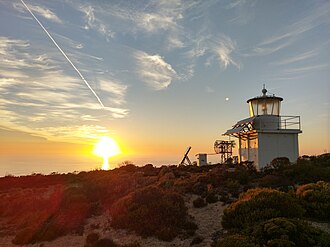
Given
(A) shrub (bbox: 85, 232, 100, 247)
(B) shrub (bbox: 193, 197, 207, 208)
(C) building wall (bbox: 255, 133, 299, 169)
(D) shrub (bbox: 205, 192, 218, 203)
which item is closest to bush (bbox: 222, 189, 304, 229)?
(B) shrub (bbox: 193, 197, 207, 208)

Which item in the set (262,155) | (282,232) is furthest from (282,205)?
(262,155)

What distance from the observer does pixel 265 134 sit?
74.2 feet

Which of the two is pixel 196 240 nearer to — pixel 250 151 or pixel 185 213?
pixel 185 213

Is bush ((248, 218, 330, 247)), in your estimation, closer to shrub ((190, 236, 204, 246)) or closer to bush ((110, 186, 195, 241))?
shrub ((190, 236, 204, 246))

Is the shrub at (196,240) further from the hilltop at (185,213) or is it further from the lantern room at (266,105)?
the lantern room at (266,105)

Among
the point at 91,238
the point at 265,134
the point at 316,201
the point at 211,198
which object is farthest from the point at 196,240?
the point at 265,134

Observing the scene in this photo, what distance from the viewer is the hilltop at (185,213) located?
942cm

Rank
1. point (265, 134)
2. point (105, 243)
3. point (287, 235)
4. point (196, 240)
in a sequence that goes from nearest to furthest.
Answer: point (287, 235), point (196, 240), point (105, 243), point (265, 134)

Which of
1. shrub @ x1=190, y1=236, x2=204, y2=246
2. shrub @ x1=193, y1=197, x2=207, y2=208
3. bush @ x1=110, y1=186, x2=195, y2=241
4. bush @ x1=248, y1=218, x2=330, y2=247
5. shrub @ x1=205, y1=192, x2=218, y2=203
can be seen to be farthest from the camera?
shrub @ x1=205, y1=192, x2=218, y2=203

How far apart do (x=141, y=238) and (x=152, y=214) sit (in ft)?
4.96

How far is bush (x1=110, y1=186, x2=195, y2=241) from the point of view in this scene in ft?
40.9

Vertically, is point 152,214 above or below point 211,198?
below

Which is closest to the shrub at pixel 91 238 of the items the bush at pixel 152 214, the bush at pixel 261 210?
the bush at pixel 152 214

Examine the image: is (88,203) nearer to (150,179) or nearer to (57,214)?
(57,214)
